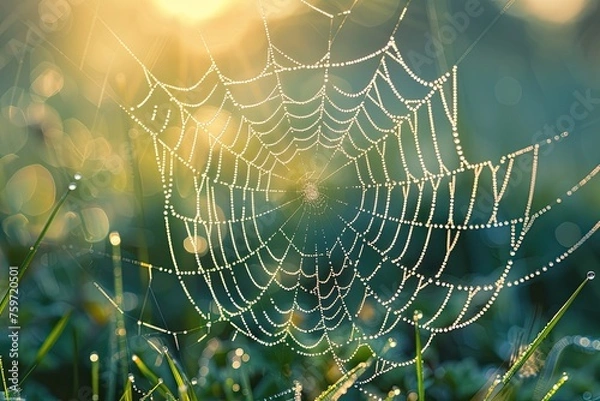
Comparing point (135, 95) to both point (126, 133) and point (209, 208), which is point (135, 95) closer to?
point (209, 208)

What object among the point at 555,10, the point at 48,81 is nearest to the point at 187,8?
the point at 48,81

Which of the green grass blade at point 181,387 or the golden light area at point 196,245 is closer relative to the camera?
the green grass blade at point 181,387

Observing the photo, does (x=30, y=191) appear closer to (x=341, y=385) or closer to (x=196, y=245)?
(x=196, y=245)

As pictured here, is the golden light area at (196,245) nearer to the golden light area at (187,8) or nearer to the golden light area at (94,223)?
the golden light area at (94,223)

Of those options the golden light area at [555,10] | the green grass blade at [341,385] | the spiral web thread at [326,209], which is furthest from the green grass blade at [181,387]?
the golden light area at [555,10]

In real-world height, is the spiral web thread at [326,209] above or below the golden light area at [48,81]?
below

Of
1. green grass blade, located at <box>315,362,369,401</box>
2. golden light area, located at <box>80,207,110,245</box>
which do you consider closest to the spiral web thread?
golden light area, located at <box>80,207,110,245</box>

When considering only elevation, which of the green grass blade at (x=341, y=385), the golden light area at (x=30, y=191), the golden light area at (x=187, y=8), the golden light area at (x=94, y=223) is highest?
the golden light area at (x=187, y=8)
